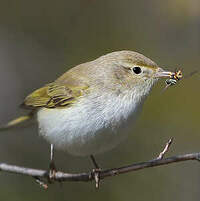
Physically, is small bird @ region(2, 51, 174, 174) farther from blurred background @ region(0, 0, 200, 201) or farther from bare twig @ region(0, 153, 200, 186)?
blurred background @ region(0, 0, 200, 201)

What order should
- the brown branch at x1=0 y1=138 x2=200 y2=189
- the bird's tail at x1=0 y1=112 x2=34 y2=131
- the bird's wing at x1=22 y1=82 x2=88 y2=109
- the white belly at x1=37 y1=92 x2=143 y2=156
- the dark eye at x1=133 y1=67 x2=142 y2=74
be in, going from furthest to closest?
the bird's tail at x1=0 y1=112 x2=34 y2=131 < the bird's wing at x1=22 y1=82 x2=88 y2=109 < the dark eye at x1=133 y1=67 x2=142 y2=74 < the white belly at x1=37 y1=92 x2=143 y2=156 < the brown branch at x1=0 y1=138 x2=200 y2=189

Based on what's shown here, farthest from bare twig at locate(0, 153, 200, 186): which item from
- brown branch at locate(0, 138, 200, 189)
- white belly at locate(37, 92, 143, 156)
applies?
white belly at locate(37, 92, 143, 156)

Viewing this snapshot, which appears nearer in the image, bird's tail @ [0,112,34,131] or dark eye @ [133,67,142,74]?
dark eye @ [133,67,142,74]

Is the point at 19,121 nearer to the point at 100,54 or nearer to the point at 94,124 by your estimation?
the point at 94,124

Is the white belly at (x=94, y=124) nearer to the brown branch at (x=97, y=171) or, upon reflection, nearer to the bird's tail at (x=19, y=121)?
the brown branch at (x=97, y=171)

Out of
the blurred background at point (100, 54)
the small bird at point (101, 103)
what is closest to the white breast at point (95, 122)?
the small bird at point (101, 103)

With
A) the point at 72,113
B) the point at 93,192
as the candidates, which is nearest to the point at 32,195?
the point at 93,192
